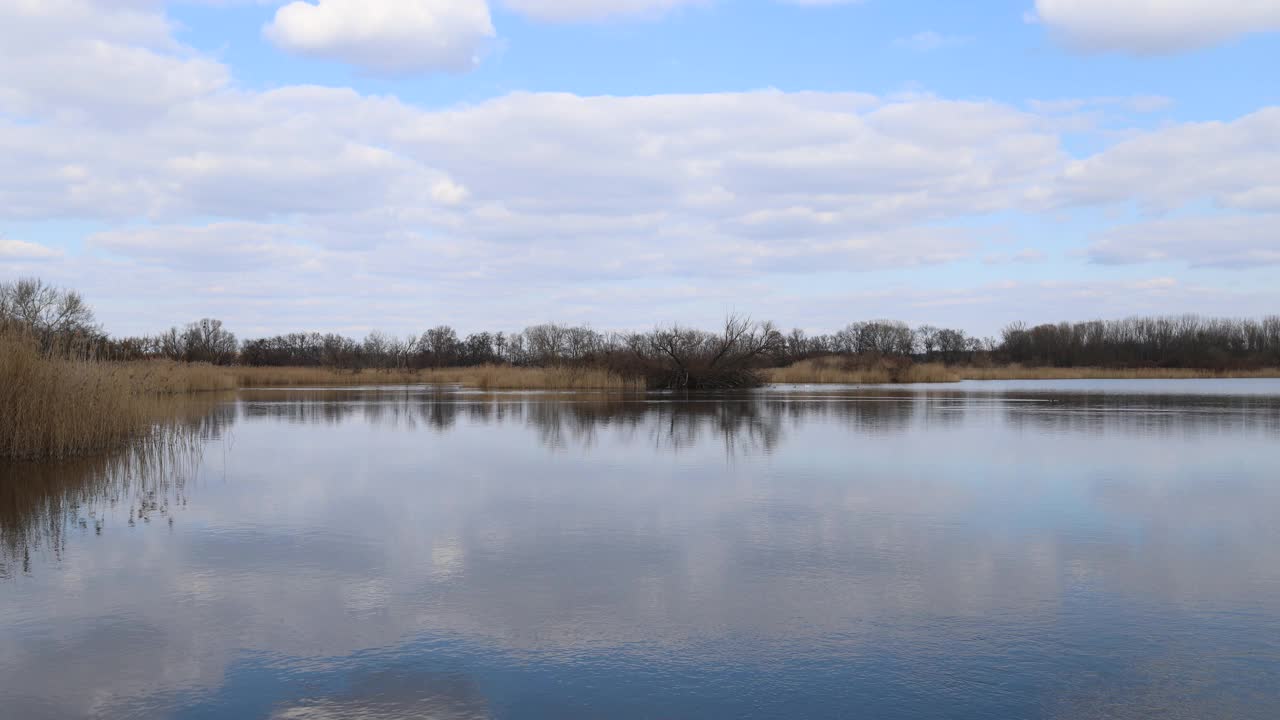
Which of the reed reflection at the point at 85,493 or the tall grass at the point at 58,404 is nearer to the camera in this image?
the reed reflection at the point at 85,493

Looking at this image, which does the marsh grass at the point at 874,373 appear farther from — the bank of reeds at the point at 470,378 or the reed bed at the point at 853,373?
the bank of reeds at the point at 470,378

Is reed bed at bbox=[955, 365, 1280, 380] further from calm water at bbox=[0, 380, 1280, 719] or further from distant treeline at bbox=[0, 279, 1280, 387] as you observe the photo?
calm water at bbox=[0, 380, 1280, 719]

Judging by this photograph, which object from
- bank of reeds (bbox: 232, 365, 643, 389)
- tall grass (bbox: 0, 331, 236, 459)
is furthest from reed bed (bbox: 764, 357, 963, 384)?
tall grass (bbox: 0, 331, 236, 459)

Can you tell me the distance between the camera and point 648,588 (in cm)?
445

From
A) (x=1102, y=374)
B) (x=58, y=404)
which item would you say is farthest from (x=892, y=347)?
(x=58, y=404)

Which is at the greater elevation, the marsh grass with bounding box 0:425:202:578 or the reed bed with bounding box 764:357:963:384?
the reed bed with bounding box 764:357:963:384

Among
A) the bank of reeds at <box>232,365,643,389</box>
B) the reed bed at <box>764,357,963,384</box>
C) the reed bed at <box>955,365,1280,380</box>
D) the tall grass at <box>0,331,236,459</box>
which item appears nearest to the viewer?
the tall grass at <box>0,331,236,459</box>

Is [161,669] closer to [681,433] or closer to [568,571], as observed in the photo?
[568,571]

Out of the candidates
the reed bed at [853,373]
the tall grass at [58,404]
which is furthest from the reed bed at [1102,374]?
the tall grass at [58,404]

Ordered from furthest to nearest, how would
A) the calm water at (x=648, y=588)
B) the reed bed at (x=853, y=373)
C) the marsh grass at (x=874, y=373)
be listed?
the marsh grass at (x=874, y=373), the reed bed at (x=853, y=373), the calm water at (x=648, y=588)

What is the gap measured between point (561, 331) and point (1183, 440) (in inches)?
1743

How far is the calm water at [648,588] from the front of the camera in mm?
3143

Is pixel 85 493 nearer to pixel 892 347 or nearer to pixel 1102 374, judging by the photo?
pixel 1102 374

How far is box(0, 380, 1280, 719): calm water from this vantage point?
10.3 feet
